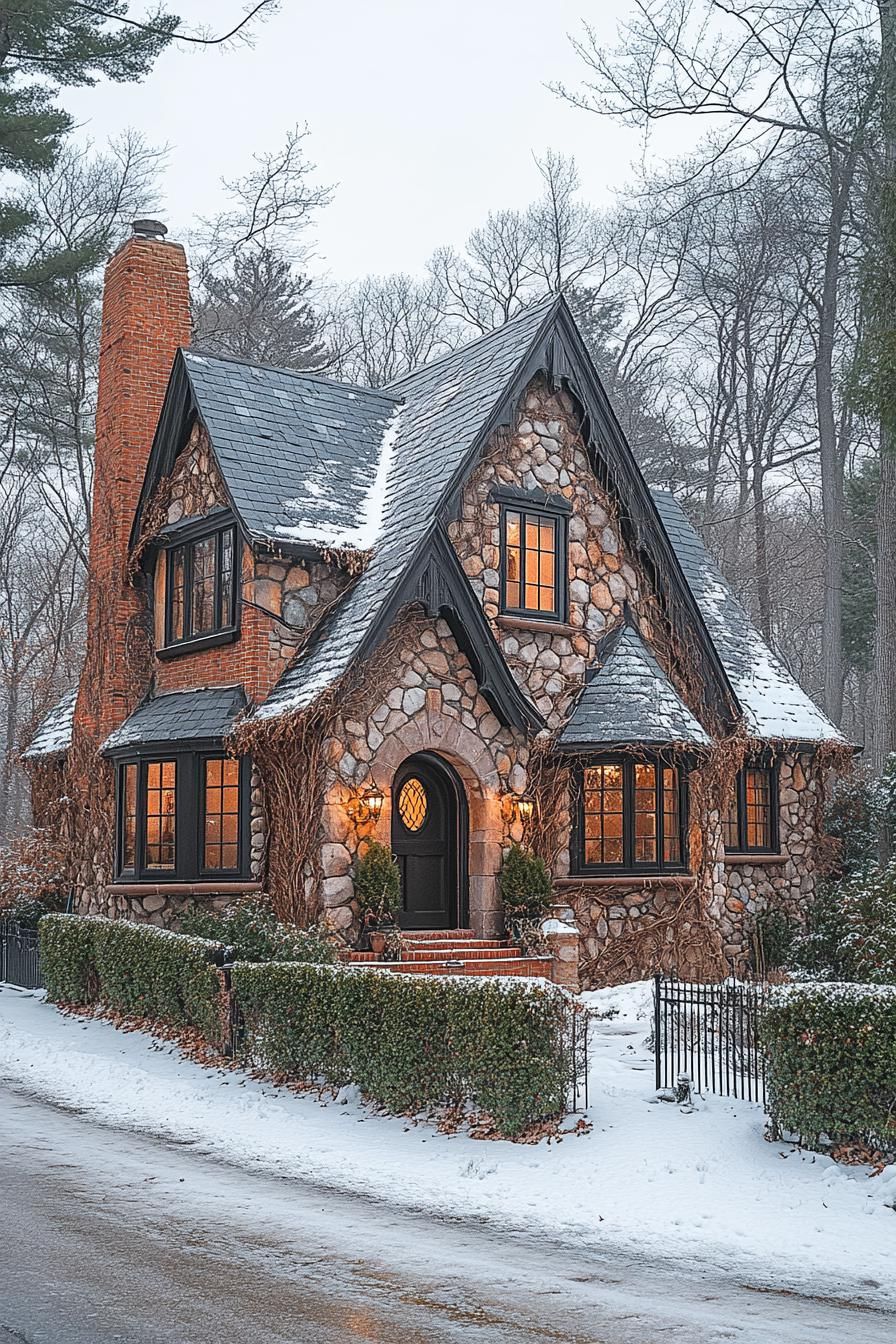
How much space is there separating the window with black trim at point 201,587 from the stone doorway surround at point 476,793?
2.75 metres

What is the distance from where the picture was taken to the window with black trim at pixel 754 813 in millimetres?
20922

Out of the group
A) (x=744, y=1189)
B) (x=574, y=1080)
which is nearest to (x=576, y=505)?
(x=574, y=1080)

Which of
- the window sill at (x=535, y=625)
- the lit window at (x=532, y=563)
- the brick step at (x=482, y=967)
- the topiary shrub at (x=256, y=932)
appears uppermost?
the lit window at (x=532, y=563)

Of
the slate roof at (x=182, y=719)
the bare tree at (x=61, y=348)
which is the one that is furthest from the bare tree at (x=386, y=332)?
the slate roof at (x=182, y=719)

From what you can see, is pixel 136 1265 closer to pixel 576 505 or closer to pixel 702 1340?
pixel 702 1340

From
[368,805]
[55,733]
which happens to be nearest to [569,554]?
[368,805]

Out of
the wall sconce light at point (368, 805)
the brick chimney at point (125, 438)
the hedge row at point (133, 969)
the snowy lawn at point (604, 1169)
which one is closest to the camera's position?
the snowy lawn at point (604, 1169)

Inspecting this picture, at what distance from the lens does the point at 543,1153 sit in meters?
10.4

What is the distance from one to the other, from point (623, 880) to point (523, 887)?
1480mm

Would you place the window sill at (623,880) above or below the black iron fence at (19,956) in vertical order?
above

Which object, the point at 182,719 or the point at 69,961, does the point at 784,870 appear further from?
the point at 69,961

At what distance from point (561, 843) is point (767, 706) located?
16.2ft

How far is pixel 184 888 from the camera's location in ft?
56.5

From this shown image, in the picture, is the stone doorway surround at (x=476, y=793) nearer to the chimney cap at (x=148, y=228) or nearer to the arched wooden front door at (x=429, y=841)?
the arched wooden front door at (x=429, y=841)
